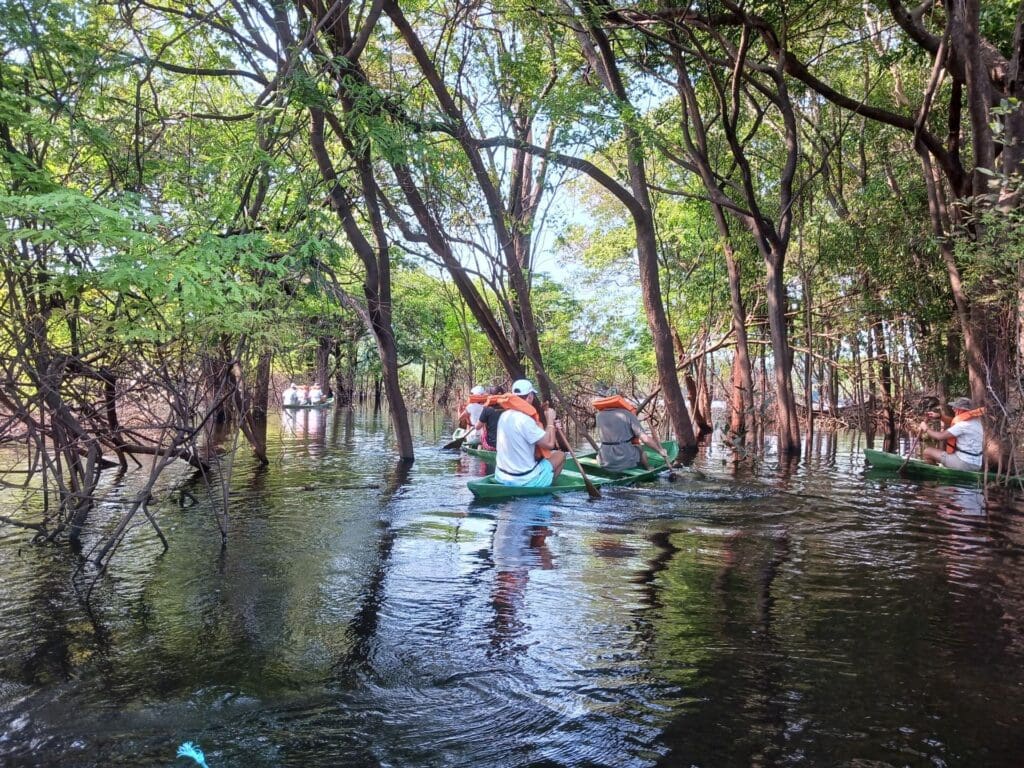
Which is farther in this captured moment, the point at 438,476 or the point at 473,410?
the point at 473,410

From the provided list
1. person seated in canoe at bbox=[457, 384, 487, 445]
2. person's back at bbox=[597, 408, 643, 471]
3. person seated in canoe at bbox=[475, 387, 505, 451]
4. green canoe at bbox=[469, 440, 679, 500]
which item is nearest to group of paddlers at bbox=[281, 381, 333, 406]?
person seated in canoe at bbox=[457, 384, 487, 445]

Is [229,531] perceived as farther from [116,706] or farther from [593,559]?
[116,706]

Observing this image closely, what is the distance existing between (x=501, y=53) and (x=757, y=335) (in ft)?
50.6

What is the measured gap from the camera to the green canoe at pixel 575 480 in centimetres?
1038

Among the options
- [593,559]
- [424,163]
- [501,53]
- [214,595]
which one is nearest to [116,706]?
[214,595]

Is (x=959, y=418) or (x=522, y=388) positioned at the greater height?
(x=522, y=388)

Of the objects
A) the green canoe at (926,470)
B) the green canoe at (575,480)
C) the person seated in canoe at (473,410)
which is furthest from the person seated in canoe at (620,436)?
the green canoe at (926,470)

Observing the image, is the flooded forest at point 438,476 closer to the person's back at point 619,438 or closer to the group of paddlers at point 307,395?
the person's back at point 619,438

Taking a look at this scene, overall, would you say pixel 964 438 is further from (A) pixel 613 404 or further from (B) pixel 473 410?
(B) pixel 473 410

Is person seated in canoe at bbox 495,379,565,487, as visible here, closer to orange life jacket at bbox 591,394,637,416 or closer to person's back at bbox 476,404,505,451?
person's back at bbox 476,404,505,451

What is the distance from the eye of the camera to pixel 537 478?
1073 cm

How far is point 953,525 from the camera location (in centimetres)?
916

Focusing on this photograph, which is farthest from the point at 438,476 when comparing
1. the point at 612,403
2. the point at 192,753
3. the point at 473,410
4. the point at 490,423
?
the point at 192,753

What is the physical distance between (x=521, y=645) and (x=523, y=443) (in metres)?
5.67
